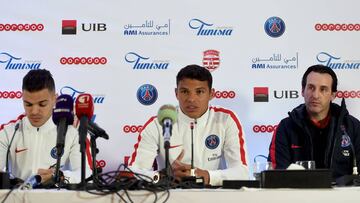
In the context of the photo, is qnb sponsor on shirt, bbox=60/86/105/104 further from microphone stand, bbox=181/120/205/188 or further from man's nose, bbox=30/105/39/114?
microphone stand, bbox=181/120/205/188

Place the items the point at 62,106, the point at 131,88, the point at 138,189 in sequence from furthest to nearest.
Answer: the point at 131,88, the point at 62,106, the point at 138,189

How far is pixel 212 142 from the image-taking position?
334 centimetres

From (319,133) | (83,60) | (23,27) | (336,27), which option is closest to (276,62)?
(336,27)

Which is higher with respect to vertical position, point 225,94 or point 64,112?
point 225,94

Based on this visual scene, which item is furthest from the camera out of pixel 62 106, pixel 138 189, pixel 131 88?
pixel 131 88

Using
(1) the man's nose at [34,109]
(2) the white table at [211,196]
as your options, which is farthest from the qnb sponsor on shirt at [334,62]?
(2) the white table at [211,196]

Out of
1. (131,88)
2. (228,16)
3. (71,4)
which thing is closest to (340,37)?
(228,16)

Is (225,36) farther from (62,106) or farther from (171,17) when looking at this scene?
(62,106)

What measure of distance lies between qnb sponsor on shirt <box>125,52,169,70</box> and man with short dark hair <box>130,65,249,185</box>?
2.69ft

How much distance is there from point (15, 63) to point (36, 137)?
3.39ft

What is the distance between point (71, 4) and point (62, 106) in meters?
2.59

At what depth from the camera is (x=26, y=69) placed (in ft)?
13.5

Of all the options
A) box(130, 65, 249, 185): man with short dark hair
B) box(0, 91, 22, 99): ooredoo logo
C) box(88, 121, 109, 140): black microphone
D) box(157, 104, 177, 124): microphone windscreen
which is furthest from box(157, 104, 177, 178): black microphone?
box(0, 91, 22, 99): ooredoo logo

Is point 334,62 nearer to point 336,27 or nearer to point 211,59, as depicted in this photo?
point 336,27
